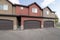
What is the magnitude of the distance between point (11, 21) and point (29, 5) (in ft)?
34.4

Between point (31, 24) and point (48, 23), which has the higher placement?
point (31, 24)

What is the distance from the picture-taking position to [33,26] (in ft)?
112

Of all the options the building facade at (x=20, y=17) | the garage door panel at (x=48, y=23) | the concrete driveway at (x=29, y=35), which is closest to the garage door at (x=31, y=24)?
the building facade at (x=20, y=17)

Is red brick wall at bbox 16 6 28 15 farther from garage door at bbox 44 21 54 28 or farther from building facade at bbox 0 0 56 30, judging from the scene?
garage door at bbox 44 21 54 28

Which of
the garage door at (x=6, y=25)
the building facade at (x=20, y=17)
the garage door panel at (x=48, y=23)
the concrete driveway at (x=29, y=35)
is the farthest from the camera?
the garage door panel at (x=48, y=23)

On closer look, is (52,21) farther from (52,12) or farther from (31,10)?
(31,10)

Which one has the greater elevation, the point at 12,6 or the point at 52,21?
the point at 12,6

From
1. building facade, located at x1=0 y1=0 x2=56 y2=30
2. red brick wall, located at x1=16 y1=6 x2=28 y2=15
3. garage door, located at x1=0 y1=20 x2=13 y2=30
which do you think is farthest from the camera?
red brick wall, located at x1=16 y1=6 x2=28 y2=15

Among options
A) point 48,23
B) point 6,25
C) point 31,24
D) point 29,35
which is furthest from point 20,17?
point 29,35

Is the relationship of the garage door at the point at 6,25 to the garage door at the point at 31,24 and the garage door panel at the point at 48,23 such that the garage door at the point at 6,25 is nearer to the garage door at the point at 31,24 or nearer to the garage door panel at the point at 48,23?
the garage door at the point at 31,24

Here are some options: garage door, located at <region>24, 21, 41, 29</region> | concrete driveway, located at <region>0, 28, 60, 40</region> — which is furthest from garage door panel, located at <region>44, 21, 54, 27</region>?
concrete driveway, located at <region>0, 28, 60, 40</region>

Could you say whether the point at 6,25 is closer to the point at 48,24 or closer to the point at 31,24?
the point at 31,24

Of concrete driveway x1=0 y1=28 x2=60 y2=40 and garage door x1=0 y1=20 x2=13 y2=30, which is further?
garage door x1=0 y1=20 x2=13 y2=30

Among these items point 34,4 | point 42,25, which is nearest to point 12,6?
point 34,4
